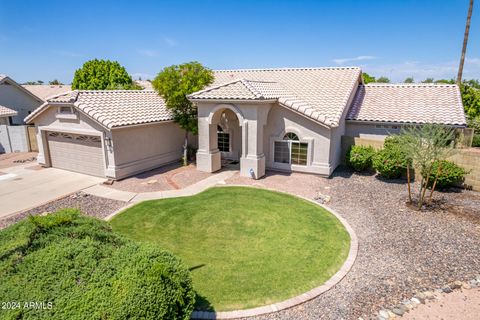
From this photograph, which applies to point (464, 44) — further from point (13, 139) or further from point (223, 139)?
point (13, 139)

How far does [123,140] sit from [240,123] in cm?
686

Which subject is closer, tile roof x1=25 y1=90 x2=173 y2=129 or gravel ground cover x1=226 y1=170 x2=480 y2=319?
gravel ground cover x1=226 y1=170 x2=480 y2=319

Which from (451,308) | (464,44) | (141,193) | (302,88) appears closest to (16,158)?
(141,193)

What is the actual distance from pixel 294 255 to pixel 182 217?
5.27 metres

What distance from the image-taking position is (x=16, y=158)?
23672mm

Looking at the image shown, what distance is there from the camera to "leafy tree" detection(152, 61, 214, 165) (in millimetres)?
19750

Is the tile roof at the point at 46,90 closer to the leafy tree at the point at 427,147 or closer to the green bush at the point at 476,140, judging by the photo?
the leafy tree at the point at 427,147

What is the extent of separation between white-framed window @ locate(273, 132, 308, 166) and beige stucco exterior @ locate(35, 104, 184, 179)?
7.42m

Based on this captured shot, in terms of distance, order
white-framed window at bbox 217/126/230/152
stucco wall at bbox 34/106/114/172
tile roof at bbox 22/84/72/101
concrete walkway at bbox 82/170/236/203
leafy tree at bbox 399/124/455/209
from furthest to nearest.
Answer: tile roof at bbox 22/84/72/101, white-framed window at bbox 217/126/230/152, stucco wall at bbox 34/106/114/172, concrete walkway at bbox 82/170/236/203, leafy tree at bbox 399/124/455/209

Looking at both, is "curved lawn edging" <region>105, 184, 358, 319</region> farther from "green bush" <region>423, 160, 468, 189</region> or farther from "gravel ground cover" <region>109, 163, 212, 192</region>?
"gravel ground cover" <region>109, 163, 212, 192</region>

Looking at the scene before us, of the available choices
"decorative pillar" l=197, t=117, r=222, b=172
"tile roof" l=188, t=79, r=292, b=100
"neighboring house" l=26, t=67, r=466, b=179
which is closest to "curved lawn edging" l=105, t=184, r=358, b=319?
"neighboring house" l=26, t=67, r=466, b=179

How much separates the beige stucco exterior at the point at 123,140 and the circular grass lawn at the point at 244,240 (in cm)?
450

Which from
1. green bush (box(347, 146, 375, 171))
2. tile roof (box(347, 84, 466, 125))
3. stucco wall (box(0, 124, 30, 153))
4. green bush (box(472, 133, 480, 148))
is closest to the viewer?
green bush (box(347, 146, 375, 171))

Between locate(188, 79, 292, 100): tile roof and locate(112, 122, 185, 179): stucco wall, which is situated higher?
locate(188, 79, 292, 100): tile roof
